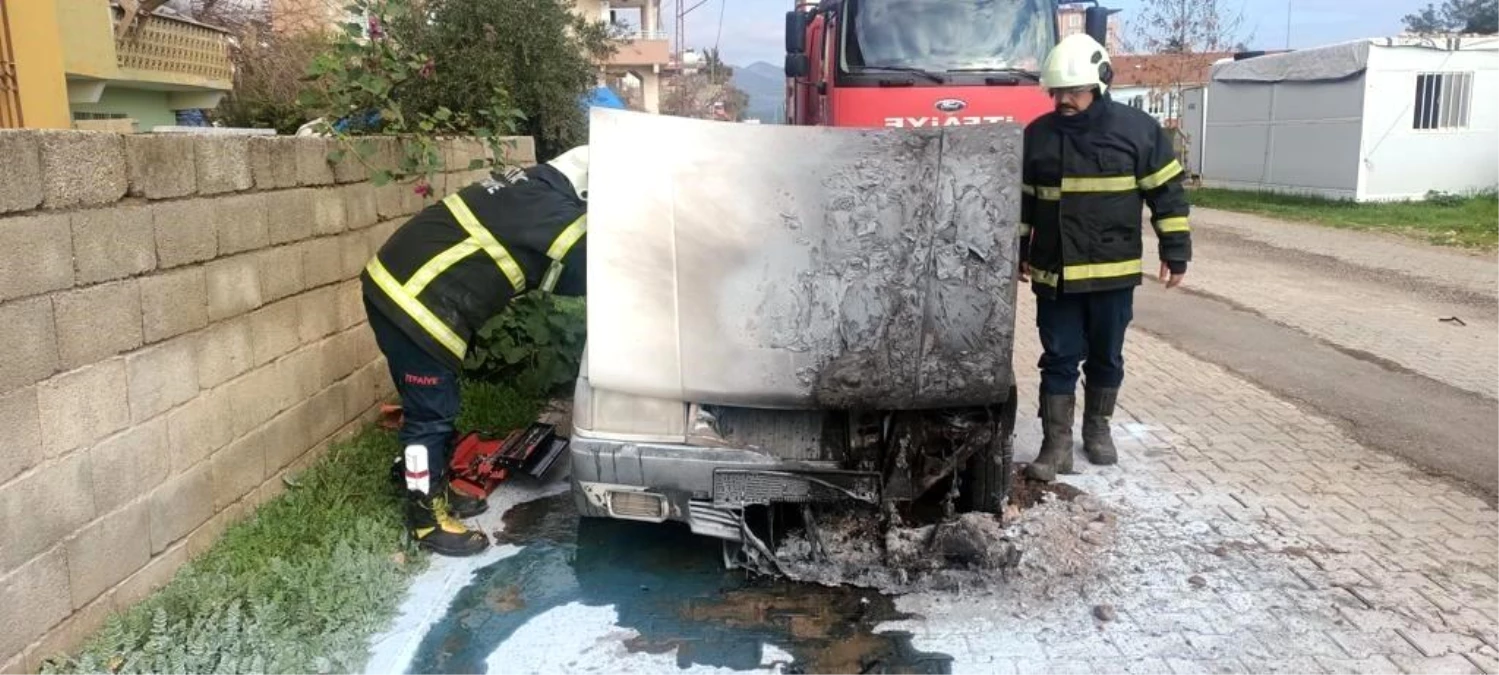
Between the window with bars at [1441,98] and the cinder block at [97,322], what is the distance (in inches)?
780

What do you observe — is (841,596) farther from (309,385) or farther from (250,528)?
(309,385)

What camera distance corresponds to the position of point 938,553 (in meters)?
4.02

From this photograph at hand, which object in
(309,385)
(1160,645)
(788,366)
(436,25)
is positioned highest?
(436,25)

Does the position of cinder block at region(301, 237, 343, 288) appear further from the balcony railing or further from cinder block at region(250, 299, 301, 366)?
the balcony railing

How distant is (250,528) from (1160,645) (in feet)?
10.5

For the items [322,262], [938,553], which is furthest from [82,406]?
[938,553]

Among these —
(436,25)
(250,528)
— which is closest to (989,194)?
(250,528)

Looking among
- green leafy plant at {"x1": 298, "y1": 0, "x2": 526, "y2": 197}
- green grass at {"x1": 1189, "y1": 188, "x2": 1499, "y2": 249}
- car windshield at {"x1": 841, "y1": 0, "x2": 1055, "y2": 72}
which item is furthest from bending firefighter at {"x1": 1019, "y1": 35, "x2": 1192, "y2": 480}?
green grass at {"x1": 1189, "y1": 188, "x2": 1499, "y2": 249}

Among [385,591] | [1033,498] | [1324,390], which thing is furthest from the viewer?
[1324,390]

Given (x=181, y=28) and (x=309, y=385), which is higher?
(x=181, y=28)

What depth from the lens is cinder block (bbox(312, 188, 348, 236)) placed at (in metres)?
4.99

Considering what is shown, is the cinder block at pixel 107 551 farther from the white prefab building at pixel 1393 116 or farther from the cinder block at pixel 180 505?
the white prefab building at pixel 1393 116

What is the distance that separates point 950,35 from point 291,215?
5.79 metres

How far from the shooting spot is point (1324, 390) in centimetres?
665
